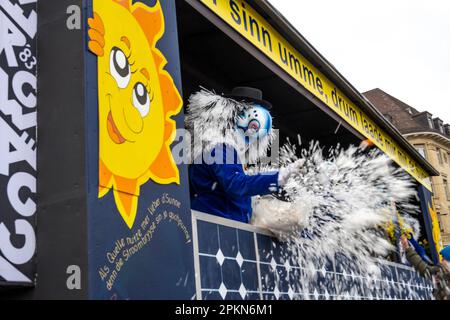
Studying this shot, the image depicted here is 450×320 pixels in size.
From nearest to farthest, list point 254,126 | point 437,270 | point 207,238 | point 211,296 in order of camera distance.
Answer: point 211,296, point 207,238, point 254,126, point 437,270

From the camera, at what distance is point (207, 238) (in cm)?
313

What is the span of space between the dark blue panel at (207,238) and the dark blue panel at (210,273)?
55 mm

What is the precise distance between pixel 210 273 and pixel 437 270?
115 inches

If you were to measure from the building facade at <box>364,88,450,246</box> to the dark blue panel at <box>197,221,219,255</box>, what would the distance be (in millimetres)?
35478

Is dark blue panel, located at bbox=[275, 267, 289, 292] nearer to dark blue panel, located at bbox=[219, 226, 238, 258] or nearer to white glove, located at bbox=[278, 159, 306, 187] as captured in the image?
dark blue panel, located at bbox=[219, 226, 238, 258]

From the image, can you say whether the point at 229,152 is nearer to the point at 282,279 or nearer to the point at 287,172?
the point at 287,172

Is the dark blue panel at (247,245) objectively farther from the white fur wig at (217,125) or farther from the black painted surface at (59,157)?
the black painted surface at (59,157)

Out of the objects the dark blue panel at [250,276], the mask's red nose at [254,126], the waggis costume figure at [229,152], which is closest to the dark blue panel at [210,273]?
the dark blue panel at [250,276]

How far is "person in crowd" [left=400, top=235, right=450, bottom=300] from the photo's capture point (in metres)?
4.84

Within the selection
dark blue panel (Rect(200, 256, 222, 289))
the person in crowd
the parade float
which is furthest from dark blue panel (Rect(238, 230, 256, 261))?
the person in crowd

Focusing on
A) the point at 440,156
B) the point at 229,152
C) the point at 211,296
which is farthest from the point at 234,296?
the point at 440,156

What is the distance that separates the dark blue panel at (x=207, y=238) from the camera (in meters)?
3.06
